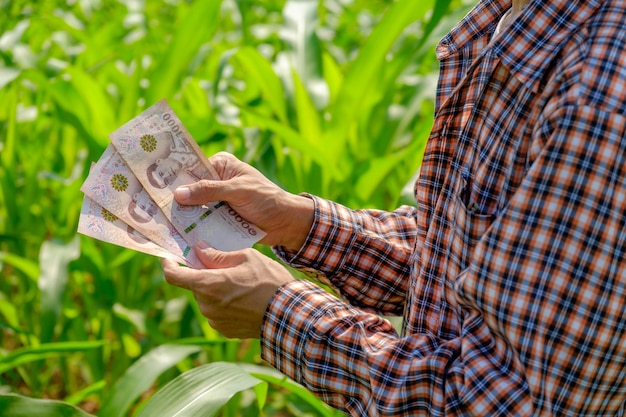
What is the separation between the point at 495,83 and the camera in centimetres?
94

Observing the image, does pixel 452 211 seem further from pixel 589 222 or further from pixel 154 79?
pixel 154 79

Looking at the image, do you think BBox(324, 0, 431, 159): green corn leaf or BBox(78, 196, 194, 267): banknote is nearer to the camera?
BBox(78, 196, 194, 267): banknote

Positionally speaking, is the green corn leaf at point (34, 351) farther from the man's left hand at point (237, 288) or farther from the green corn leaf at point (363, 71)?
the green corn leaf at point (363, 71)

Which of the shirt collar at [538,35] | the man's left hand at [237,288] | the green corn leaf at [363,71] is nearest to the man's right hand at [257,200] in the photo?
the man's left hand at [237,288]

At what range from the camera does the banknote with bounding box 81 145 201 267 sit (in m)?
1.17

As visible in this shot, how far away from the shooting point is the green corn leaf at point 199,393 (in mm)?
1253

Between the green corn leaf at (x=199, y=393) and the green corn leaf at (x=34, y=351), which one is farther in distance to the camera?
the green corn leaf at (x=34, y=351)

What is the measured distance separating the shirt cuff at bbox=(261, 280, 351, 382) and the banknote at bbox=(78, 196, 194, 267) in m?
0.17

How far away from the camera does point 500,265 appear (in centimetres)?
84

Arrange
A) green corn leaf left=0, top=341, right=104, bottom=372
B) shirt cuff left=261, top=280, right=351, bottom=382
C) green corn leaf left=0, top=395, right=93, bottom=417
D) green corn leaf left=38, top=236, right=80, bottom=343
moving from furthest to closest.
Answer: green corn leaf left=38, top=236, right=80, bottom=343
green corn leaf left=0, top=341, right=104, bottom=372
green corn leaf left=0, top=395, right=93, bottom=417
shirt cuff left=261, top=280, right=351, bottom=382

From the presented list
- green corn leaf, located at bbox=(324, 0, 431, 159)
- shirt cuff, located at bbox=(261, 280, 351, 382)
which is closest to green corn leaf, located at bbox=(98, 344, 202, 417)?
shirt cuff, located at bbox=(261, 280, 351, 382)

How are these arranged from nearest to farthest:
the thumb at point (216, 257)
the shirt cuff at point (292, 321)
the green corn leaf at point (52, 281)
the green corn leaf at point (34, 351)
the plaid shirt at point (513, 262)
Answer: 1. the plaid shirt at point (513, 262)
2. the shirt cuff at point (292, 321)
3. the thumb at point (216, 257)
4. the green corn leaf at point (34, 351)
5. the green corn leaf at point (52, 281)

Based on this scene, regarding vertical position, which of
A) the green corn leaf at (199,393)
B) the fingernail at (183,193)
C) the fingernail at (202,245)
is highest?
the fingernail at (183,193)

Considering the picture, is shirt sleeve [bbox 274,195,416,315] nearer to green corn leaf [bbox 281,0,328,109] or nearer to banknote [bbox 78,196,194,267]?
banknote [bbox 78,196,194,267]
